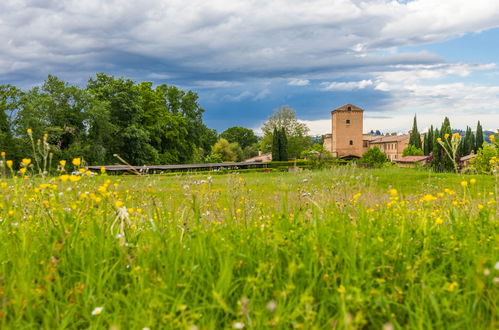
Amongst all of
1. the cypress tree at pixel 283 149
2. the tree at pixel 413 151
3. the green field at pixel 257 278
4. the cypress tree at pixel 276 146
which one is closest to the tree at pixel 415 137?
the tree at pixel 413 151

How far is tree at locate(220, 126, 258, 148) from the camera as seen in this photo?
109m

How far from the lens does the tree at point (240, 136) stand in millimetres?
109438

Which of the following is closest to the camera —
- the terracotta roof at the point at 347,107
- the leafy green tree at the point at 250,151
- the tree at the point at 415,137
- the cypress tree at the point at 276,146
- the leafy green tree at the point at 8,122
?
the leafy green tree at the point at 8,122

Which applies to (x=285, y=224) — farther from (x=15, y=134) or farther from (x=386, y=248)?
(x=15, y=134)

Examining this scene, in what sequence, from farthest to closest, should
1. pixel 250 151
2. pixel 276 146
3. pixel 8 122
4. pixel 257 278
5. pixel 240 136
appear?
pixel 240 136, pixel 250 151, pixel 276 146, pixel 8 122, pixel 257 278

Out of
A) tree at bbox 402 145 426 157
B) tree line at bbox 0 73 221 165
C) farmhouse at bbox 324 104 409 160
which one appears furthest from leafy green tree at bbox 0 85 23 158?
tree at bbox 402 145 426 157

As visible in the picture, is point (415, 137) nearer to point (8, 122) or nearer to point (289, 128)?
point (289, 128)

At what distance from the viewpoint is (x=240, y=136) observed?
4375 inches

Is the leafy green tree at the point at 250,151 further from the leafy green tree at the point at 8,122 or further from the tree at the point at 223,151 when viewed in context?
the leafy green tree at the point at 8,122

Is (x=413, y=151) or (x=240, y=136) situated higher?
(x=240, y=136)

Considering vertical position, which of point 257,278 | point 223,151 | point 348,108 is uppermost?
point 348,108

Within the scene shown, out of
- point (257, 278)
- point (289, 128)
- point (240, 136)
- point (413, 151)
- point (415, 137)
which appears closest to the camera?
point (257, 278)

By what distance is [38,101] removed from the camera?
39219 millimetres

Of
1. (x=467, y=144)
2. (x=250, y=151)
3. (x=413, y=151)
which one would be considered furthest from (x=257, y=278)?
(x=250, y=151)
